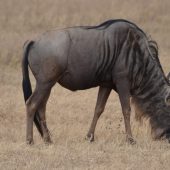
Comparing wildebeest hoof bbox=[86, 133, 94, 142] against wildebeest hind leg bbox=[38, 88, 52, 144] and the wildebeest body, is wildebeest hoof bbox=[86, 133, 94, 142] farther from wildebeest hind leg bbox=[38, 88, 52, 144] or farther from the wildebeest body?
the wildebeest body

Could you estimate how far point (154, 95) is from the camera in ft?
34.1

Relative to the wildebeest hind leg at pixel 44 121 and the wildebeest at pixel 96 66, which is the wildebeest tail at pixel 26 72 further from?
the wildebeest hind leg at pixel 44 121

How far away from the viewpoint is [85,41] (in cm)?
987

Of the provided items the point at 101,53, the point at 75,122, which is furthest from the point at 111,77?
the point at 75,122

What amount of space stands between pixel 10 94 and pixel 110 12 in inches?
549

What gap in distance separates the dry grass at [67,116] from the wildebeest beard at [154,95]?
240 mm

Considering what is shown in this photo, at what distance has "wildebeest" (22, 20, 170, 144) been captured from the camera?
9.68m

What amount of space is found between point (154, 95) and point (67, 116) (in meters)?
3.21

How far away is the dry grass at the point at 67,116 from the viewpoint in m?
8.30

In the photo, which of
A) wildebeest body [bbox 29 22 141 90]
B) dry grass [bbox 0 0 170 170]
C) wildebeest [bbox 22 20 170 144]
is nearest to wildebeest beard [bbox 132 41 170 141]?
wildebeest [bbox 22 20 170 144]

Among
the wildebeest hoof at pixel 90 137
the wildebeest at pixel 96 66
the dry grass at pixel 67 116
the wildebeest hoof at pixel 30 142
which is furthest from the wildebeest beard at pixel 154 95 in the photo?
the wildebeest hoof at pixel 30 142

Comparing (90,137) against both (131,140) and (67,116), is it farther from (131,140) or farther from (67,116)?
(67,116)

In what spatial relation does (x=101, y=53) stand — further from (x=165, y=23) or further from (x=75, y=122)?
(x=165, y=23)

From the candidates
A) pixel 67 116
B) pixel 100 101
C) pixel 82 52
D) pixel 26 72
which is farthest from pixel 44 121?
pixel 67 116
